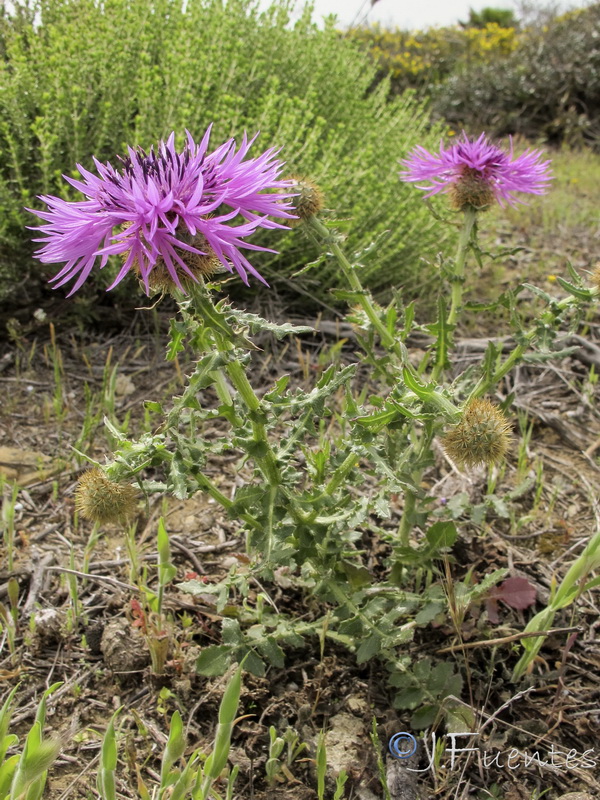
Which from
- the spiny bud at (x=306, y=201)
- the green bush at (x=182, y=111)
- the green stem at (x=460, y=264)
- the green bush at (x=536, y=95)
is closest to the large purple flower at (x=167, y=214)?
the spiny bud at (x=306, y=201)

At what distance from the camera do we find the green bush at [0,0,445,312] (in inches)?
132

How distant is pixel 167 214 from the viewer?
1.46 m

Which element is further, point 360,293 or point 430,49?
point 430,49

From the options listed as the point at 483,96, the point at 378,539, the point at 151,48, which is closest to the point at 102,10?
the point at 151,48

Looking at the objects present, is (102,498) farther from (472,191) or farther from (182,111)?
(182,111)

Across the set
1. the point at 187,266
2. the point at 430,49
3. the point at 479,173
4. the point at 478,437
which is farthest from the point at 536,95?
the point at 187,266

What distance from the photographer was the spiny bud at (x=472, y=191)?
229cm

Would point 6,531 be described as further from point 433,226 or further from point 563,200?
point 563,200

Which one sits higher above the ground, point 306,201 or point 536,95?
point 536,95

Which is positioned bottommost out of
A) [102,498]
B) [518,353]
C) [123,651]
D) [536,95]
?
[123,651]

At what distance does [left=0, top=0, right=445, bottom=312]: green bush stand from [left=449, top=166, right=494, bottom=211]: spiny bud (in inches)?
26.3

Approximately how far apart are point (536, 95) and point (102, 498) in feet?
33.3

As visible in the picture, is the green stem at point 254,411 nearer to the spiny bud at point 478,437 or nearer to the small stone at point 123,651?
the spiny bud at point 478,437

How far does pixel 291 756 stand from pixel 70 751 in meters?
0.59
